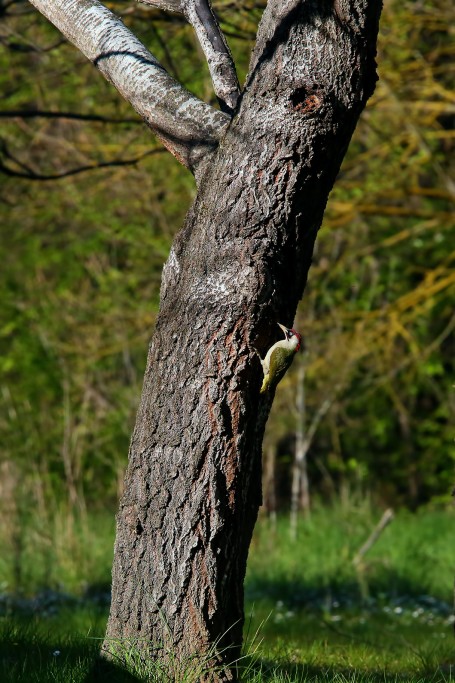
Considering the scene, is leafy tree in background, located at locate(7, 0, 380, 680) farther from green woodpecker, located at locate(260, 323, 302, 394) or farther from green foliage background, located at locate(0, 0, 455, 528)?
green foliage background, located at locate(0, 0, 455, 528)

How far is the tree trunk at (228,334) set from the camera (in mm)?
3266

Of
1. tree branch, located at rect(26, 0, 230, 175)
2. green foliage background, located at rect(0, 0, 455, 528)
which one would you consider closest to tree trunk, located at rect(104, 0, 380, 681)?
tree branch, located at rect(26, 0, 230, 175)

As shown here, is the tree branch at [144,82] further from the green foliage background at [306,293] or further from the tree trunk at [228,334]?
the green foliage background at [306,293]

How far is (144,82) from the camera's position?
363 cm

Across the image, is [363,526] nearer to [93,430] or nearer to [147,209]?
[93,430]

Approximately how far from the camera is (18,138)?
1113 centimetres

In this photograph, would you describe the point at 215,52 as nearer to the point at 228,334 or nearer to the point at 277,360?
the point at 228,334

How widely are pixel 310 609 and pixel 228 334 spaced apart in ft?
15.0

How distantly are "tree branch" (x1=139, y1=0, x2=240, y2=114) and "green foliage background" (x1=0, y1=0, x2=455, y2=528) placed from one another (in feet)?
14.6

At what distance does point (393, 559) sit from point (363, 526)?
0.43 metres

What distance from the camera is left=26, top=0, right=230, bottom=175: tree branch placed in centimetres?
352

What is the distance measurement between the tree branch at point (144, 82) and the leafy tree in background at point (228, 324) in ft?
0.28

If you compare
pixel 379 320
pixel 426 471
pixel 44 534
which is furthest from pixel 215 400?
pixel 426 471

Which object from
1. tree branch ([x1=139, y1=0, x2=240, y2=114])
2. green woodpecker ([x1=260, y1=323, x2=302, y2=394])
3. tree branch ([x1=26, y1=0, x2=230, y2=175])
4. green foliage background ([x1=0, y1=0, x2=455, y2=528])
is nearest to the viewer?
green woodpecker ([x1=260, y1=323, x2=302, y2=394])
